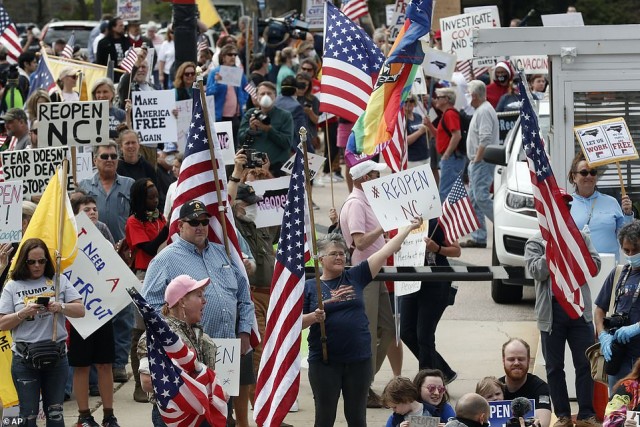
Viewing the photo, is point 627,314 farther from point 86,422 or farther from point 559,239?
point 86,422

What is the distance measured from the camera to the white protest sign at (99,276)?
9766mm

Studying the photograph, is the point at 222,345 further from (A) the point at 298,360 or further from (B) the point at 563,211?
(B) the point at 563,211

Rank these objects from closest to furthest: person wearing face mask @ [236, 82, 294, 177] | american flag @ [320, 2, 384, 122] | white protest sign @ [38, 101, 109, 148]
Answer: white protest sign @ [38, 101, 109, 148]
american flag @ [320, 2, 384, 122]
person wearing face mask @ [236, 82, 294, 177]

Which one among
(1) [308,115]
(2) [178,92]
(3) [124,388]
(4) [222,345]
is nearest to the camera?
(4) [222,345]

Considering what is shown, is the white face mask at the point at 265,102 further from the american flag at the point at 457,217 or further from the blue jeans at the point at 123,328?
the blue jeans at the point at 123,328

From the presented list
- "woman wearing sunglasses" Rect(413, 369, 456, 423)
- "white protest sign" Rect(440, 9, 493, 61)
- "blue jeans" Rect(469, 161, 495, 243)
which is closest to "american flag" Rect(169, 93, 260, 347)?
"woman wearing sunglasses" Rect(413, 369, 456, 423)

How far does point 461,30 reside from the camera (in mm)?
21078

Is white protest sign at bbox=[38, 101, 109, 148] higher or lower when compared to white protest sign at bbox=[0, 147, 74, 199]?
higher

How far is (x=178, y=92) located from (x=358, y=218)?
20.8 ft

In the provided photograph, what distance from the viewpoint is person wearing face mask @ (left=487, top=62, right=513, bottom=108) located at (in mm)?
20906

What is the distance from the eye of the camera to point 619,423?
7.85 metres

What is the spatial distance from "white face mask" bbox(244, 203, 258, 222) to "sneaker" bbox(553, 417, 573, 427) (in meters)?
2.70

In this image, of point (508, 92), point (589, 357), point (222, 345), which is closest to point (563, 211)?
point (589, 357)

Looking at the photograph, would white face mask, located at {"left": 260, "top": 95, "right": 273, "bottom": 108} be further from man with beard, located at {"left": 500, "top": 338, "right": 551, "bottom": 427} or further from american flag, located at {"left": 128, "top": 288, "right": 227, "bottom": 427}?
american flag, located at {"left": 128, "top": 288, "right": 227, "bottom": 427}
